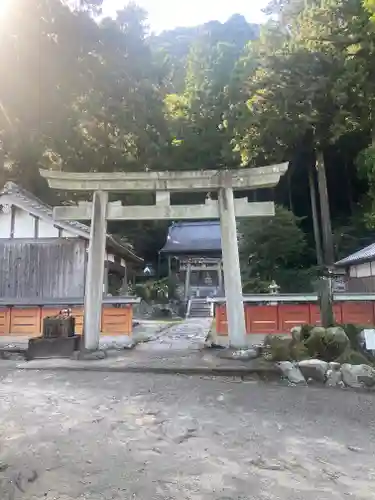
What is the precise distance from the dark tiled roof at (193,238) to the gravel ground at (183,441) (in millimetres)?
23222

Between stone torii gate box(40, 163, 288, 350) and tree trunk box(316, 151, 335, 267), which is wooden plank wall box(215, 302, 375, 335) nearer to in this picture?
stone torii gate box(40, 163, 288, 350)

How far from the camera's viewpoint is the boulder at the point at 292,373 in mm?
7965

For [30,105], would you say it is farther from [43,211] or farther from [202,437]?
[202,437]

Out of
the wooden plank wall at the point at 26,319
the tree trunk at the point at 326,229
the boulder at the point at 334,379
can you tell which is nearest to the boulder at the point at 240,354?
the boulder at the point at 334,379

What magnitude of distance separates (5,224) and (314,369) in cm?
1237

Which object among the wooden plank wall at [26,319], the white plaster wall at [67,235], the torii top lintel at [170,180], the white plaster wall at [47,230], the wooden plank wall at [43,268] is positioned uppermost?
the torii top lintel at [170,180]

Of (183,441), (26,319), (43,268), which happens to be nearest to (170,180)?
(26,319)

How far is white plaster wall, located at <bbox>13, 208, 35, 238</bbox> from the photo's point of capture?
15430mm

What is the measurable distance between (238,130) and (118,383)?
A: 74.3 feet

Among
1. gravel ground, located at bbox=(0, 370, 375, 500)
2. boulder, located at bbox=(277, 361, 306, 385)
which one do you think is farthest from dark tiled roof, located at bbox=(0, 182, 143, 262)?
boulder, located at bbox=(277, 361, 306, 385)

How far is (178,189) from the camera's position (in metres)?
11.0

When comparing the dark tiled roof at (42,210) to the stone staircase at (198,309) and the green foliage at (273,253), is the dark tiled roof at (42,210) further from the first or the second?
the stone staircase at (198,309)

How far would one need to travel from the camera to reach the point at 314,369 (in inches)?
312

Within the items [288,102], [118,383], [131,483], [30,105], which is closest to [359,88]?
[288,102]
